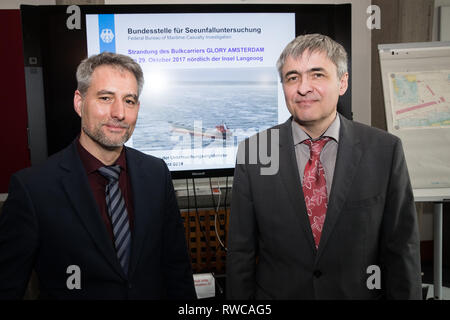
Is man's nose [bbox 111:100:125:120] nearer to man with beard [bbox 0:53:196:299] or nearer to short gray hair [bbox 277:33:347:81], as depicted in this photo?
man with beard [bbox 0:53:196:299]

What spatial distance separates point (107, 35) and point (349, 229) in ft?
5.92

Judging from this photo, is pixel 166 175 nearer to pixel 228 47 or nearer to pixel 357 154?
pixel 357 154

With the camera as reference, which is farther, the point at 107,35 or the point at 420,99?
the point at 420,99

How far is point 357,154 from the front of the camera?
1465mm

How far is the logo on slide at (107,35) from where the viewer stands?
2.29 m

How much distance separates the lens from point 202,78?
2.41 meters

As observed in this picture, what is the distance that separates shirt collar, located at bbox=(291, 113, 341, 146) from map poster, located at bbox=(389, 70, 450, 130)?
Answer: 4.04 ft

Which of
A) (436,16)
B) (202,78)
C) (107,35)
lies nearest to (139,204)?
(202,78)

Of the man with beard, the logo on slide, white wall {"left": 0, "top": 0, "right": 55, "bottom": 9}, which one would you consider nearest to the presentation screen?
the logo on slide

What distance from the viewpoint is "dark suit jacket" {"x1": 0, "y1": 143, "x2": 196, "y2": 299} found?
4.26 feet

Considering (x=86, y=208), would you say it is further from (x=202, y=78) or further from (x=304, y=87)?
(x=202, y=78)

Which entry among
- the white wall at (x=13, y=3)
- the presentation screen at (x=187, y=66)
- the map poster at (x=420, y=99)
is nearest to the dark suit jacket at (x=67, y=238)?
the presentation screen at (x=187, y=66)
